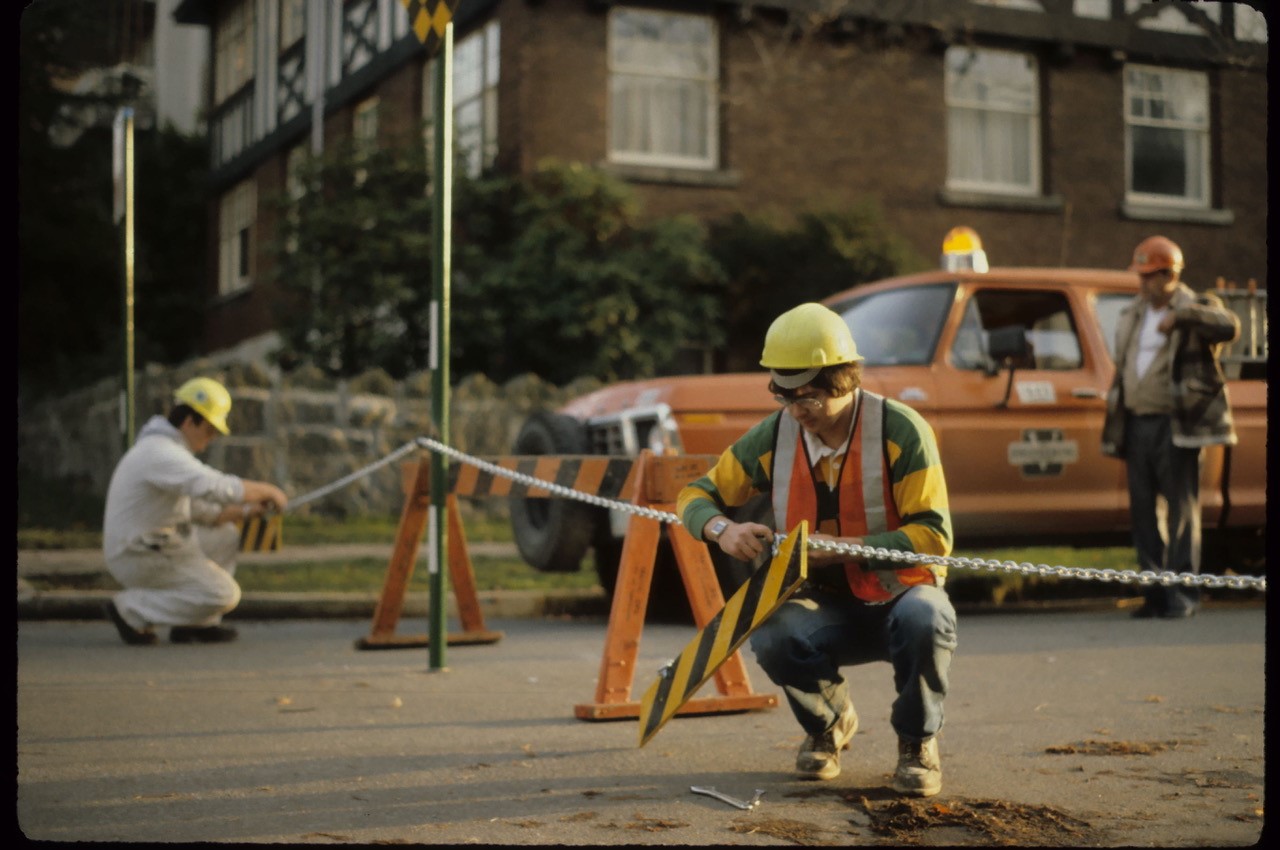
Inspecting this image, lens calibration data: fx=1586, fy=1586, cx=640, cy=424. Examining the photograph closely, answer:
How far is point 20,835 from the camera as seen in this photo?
160 inches

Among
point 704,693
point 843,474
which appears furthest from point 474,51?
point 843,474

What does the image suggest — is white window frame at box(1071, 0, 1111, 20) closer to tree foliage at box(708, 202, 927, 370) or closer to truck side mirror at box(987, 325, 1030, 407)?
tree foliage at box(708, 202, 927, 370)

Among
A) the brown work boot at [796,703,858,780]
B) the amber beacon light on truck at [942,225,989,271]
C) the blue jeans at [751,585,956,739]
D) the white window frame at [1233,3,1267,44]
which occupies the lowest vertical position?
the brown work boot at [796,703,858,780]

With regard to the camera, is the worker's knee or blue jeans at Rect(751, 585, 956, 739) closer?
blue jeans at Rect(751, 585, 956, 739)

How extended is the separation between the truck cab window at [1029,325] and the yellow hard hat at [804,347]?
4.99m

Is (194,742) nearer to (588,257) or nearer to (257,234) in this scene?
(588,257)

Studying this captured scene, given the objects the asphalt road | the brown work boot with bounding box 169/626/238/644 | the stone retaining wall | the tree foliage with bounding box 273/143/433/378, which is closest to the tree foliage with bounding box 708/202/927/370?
the stone retaining wall

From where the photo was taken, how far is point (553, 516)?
882cm

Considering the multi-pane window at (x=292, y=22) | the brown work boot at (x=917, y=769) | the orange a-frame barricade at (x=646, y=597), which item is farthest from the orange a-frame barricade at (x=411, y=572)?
the multi-pane window at (x=292, y=22)

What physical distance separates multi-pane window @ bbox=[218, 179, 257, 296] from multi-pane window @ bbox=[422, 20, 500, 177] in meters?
9.36

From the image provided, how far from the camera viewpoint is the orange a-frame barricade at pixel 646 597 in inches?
238

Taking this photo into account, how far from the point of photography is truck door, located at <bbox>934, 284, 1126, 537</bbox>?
367 inches

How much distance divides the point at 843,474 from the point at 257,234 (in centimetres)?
2456

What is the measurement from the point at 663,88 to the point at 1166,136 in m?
7.51
